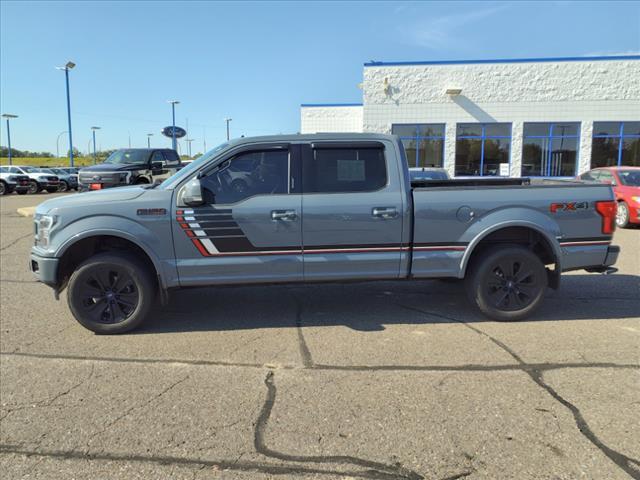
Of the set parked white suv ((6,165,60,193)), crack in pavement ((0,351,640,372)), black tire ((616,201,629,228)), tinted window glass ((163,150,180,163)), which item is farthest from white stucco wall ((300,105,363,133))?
crack in pavement ((0,351,640,372))

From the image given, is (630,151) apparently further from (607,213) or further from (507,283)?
(507,283)

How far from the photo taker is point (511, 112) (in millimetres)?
21078

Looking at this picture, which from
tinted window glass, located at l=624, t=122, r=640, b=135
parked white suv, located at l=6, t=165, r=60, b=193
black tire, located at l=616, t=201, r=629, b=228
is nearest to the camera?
black tire, located at l=616, t=201, r=629, b=228

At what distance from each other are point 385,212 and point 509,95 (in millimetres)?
18804

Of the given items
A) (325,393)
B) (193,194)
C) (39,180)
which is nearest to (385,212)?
(193,194)

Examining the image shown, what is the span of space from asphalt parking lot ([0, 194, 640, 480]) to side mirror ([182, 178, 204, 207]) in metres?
1.34

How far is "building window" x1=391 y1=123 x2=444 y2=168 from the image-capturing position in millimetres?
21734

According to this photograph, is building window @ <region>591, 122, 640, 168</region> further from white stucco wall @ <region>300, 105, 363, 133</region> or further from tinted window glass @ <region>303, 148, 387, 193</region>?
tinted window glass @ <region>303, 148, 387, 193</region>

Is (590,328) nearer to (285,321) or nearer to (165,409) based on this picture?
(285,321)

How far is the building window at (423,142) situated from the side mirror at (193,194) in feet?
59.5

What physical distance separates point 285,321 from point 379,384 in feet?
5.74

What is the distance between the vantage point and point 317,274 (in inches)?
195

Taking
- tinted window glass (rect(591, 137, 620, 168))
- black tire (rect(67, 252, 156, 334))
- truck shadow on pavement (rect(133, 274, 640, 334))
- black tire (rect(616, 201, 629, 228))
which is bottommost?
truck shadow on pavement (rect(133, 274, 640, 334))

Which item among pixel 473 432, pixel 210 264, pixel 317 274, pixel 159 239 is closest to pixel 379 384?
pixel 473 432
